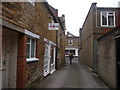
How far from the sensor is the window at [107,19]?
17.3 metres

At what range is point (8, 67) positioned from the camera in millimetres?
6125

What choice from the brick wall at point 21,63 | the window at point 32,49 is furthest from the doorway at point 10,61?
the window at point 32,49

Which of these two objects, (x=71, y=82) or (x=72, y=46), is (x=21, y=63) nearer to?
(x=71, y=82)

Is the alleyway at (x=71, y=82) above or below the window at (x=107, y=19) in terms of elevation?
below

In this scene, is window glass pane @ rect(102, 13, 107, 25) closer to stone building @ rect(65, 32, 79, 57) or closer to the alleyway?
the alleyway

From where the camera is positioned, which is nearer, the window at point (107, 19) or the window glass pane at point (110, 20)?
→ the window at point (107, 19)

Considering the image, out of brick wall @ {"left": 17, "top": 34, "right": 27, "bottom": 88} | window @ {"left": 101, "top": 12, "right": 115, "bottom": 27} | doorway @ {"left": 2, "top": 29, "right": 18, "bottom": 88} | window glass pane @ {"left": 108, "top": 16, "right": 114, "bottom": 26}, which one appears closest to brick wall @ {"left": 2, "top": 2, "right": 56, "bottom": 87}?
brick wall @ {"left": 17, "top": 34, "right": 27, "bottom": 88}

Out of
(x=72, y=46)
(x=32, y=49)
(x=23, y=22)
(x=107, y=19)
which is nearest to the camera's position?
(x=23, y=22)

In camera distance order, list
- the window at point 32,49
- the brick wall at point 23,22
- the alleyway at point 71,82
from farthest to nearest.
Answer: the alleyway at point 71,82 < the window at point 32,49 < the brick wall at point 23,22

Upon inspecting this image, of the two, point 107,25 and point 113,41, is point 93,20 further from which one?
point 113,41

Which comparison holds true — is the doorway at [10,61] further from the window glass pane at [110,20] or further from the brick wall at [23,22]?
the window glass pane at [110,20]

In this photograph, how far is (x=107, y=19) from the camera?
17.3m

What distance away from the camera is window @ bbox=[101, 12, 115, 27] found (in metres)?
17.3

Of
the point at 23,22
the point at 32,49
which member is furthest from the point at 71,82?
the point at 23,22
